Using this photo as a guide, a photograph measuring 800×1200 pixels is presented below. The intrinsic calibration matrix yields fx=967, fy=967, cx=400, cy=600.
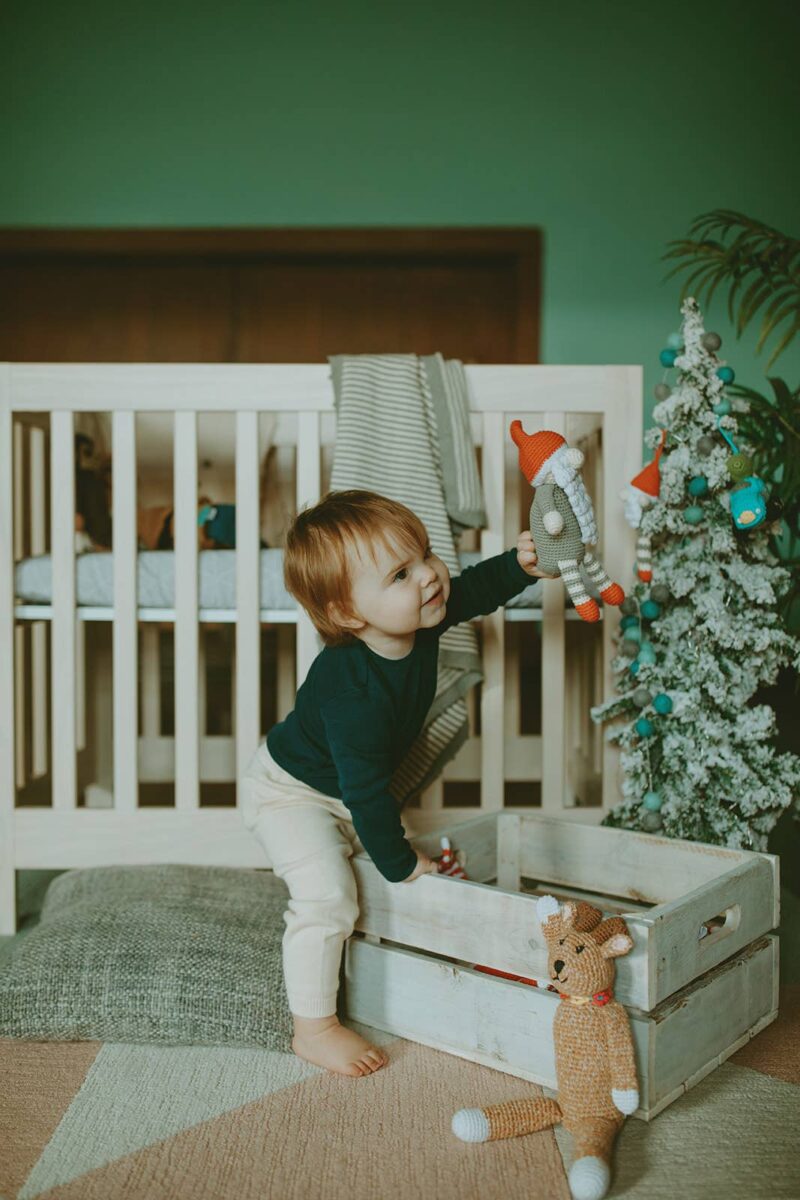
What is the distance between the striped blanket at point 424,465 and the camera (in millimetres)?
1550

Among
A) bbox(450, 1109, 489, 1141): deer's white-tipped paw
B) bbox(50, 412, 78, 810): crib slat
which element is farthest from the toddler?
bbox(50, 412, 78, 810): crib slat

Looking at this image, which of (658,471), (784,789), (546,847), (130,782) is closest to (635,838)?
(546,847)

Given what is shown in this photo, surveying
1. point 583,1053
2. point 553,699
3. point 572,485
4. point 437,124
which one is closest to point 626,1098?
point 583,1053

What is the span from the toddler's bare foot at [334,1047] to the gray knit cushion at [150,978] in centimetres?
4

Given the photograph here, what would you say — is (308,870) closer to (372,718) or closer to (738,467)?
(372,718)

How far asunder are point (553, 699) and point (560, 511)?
0.54 metres

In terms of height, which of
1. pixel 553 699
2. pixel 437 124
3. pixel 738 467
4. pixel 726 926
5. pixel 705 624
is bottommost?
pixel 726 926

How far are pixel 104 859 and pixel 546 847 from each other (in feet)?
2.50

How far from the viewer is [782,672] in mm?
1859

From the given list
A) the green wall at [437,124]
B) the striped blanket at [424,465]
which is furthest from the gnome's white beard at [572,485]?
the green wall at [437,124]

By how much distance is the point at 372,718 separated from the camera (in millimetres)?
1181

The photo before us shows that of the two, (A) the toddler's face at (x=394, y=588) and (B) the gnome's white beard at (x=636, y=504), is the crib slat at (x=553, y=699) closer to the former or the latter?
(B) the gnome's white beard at (x=636, y=504)

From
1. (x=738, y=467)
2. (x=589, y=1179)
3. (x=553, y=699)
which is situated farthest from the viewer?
(x=553, y=699)

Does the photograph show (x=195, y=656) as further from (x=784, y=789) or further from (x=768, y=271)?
(x=768, y=271)
